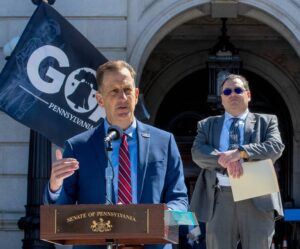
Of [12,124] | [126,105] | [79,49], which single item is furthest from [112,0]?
[126,105]

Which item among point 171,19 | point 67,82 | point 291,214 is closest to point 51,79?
point 67,82

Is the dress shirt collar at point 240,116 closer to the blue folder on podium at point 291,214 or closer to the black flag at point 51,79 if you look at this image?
the black flag at point 51,79

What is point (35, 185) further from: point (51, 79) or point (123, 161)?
point (123, 161)

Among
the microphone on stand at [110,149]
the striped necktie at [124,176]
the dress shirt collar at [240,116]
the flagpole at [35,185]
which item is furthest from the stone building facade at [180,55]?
the microphone on stand at [110,149]

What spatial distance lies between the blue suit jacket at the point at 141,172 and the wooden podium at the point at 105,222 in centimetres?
46

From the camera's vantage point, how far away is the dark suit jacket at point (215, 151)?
22.3ft

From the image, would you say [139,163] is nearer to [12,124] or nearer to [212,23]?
[12,124]

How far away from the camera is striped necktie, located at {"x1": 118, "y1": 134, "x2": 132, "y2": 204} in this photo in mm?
4570

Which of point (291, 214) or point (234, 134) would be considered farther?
point (291, 214)

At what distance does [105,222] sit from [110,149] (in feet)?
1.30

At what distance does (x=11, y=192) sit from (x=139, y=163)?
21.1ft

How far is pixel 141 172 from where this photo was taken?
183 inches

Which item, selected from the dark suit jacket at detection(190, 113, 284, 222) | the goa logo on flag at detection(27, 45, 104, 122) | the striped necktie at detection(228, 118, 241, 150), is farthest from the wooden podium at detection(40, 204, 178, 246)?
the goa logo on flag at detection(27, 45, 104, 122)

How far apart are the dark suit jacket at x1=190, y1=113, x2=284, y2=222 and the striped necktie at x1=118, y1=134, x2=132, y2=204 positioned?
7.26 feet
